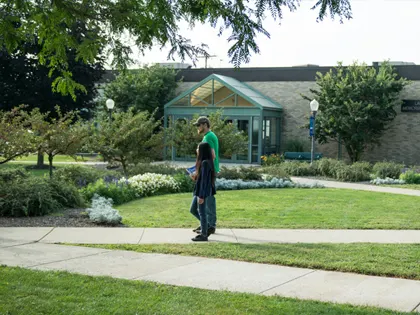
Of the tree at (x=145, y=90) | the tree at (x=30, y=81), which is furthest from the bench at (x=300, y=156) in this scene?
the tree at (x=30, y=81)

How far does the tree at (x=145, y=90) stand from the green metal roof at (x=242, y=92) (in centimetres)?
205

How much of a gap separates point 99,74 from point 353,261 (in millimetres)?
23055

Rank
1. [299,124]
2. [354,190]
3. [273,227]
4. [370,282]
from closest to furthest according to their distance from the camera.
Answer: [370,282]
[273,227]
[354,190]
[299,124]

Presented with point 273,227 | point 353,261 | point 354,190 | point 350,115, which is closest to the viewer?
point 353,261

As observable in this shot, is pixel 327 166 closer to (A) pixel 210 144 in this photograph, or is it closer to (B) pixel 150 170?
(B) pixel 150 170

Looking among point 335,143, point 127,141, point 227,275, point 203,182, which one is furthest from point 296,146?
point 227,275

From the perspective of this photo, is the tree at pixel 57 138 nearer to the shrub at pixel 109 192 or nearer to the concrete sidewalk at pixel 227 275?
the shrub at pixel 109 192

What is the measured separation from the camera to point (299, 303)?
220 inches

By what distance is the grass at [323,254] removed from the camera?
279 inches

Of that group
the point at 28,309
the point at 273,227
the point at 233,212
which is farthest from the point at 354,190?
the point at 28,309

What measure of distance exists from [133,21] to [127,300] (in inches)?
102

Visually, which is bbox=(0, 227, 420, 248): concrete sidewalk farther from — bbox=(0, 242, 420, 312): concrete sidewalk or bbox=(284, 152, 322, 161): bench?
bbox=(284, 152, 322, 161): bench

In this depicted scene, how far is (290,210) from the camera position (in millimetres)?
12695

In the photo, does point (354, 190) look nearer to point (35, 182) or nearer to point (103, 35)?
point (35, 182)
